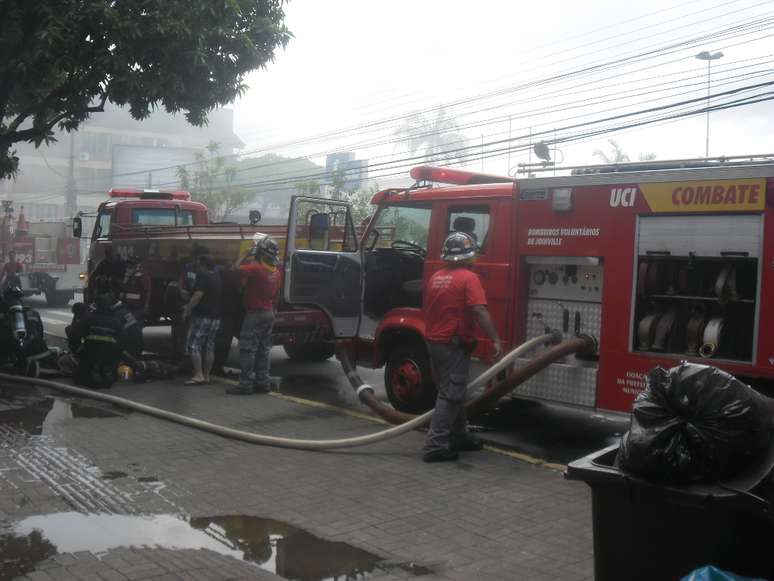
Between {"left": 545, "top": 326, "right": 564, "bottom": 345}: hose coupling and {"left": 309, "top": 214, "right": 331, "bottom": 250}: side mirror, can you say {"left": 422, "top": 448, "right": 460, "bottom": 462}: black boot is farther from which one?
{"left": 309, "top": 214, "right": 331, "bottom": 250}: side mirror

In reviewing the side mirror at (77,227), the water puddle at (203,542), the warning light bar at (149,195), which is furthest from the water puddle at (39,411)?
the warning light bar at (149,195)

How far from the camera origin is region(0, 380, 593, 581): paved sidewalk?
436 centimetres

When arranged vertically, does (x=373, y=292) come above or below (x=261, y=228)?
below

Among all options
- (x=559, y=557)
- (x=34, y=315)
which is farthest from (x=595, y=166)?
(x=34, y=315)

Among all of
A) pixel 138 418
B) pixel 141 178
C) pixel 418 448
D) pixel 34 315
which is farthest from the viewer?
pixel 141 178

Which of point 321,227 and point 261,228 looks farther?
point 261,228

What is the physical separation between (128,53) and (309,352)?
4997mm

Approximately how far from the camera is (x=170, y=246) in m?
11.7

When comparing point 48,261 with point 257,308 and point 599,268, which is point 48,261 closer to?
point 257,308

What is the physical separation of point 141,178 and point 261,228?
206 ft

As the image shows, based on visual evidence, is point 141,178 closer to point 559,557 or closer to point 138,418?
point 138,418

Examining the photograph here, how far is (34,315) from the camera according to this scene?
33.2 ft

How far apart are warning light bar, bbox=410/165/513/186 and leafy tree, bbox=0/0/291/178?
403cm

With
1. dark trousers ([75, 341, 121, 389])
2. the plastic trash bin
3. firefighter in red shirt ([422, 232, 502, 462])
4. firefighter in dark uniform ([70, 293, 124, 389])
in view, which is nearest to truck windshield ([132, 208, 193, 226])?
firefighter in dark uniform ([70, 293, 124, 389])
